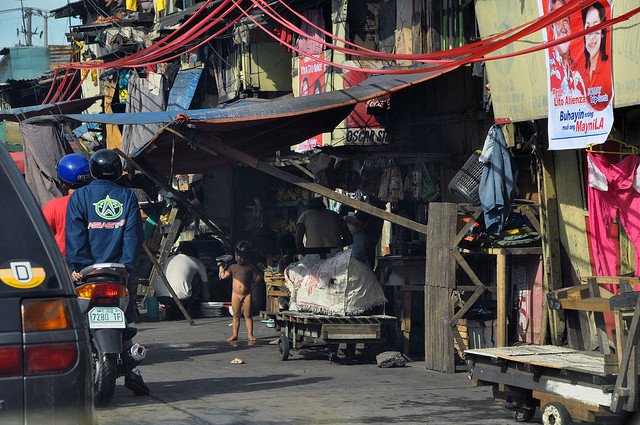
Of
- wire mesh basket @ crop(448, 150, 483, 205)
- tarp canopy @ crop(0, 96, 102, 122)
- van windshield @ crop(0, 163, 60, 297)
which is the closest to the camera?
van windshield @ crop(0, 163, 60, 297)

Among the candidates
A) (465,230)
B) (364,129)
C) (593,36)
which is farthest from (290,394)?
(364,129)

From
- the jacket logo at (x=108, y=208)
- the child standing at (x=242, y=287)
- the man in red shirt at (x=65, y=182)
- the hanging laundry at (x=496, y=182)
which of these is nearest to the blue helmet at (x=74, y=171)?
the man in red shirt at (x=65, y=182)

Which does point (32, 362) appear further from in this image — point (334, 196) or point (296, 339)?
point (296, 339)

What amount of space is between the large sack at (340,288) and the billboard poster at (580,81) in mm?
3283

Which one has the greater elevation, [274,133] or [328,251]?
[274,133]

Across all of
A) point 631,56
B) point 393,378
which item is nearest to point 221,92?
point 393,378

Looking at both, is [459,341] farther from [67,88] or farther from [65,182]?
[67,88]

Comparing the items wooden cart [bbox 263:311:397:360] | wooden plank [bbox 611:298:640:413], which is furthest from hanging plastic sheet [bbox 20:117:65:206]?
wooden plank [bbox 611:298:640:413]

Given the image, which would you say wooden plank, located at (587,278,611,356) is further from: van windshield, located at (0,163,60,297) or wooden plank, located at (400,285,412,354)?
van windshield, located at (0,163,60,297)

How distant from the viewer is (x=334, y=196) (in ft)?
40.0

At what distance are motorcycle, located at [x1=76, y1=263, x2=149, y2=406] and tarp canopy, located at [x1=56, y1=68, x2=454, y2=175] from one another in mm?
3520

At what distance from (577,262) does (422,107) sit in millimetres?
5223

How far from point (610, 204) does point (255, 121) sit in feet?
13.3

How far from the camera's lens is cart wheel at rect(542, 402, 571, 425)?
26.0 ft
